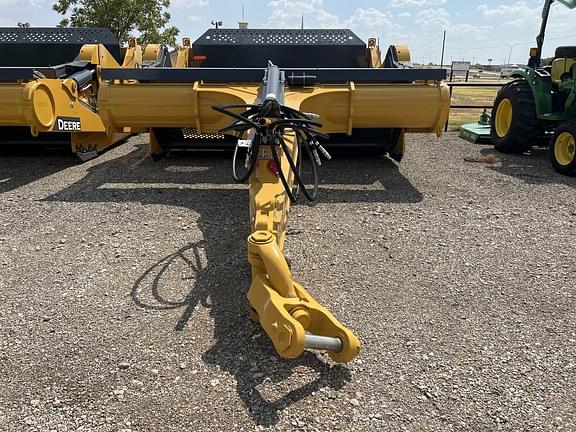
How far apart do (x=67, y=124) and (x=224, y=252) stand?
3018 mm

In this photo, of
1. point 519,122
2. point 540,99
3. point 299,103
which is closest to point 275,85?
point 299,103

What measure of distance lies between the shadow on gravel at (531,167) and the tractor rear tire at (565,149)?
0.33 ft

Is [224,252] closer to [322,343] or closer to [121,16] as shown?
[322,343]

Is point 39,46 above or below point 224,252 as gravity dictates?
above

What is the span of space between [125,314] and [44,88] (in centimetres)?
333

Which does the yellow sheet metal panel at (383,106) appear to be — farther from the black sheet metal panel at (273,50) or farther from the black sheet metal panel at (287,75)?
the black sheet metal panel at (273,50)

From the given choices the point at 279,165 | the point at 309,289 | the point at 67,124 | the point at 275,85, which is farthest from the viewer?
the point at 67,124

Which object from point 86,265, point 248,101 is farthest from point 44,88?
point 86,265

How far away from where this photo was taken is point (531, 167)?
270 inches

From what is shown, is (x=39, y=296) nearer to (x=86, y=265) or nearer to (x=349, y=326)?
(x=86, y=265)

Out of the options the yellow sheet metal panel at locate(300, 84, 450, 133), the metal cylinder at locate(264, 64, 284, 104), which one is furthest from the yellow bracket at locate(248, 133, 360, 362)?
the yellow sheet metal panel at locate(300, 84, 450, 133)

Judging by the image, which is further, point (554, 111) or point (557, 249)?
point (554, 111)

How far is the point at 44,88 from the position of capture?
17.1 ft

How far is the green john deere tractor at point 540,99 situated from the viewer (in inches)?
278
